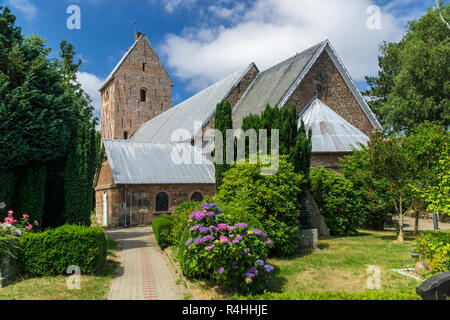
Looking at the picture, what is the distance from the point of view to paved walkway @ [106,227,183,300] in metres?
7.10

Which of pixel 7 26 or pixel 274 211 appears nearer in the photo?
pixel 274 211

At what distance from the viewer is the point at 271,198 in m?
10.2

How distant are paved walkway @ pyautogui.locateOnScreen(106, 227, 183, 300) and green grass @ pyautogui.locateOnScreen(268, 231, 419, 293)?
105 inches

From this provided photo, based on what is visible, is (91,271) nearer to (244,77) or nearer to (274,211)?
(274,211)

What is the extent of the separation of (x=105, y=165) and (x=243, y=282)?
64.0 feet

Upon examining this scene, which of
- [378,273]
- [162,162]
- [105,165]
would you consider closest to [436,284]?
[378,273]

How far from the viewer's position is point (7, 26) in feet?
38.1

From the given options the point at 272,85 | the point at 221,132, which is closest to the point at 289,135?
the point at 221,132

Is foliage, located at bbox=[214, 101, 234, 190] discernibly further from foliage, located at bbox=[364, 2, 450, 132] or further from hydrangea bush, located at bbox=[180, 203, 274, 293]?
foliage, located at bbox=[364, 2, 450, 132]

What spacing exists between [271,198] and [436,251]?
15.2ft

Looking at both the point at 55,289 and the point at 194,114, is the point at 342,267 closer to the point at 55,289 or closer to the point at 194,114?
the point at 55,289

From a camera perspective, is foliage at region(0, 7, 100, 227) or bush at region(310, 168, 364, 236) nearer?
foliage at region(0, 7, 100, 227)

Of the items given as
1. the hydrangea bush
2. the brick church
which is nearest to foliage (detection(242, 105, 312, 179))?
the hydrangea bush

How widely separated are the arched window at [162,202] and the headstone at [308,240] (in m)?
12.4
